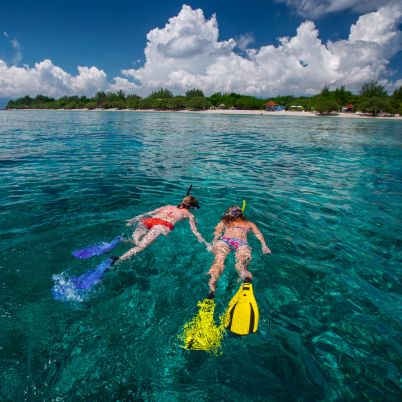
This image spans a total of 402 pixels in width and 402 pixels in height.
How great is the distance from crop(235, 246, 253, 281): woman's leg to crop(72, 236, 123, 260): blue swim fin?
106 inches

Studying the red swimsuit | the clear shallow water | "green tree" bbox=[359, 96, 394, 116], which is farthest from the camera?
"green tree" bbox=[359, 96, 394, 116]

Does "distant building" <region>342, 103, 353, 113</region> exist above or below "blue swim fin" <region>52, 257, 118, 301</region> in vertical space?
below

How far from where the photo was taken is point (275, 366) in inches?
134

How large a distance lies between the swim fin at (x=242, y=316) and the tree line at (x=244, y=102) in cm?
9596

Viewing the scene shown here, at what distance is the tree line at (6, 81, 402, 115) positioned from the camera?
8451cm

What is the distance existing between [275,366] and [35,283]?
4.08 metres

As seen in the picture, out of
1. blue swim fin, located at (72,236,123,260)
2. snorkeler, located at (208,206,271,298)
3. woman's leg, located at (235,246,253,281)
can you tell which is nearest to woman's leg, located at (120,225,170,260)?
blue swim fin, located at (72,236,123,260)

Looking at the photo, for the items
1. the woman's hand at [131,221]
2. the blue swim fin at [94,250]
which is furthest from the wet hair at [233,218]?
the blue swim fin at [94,250]

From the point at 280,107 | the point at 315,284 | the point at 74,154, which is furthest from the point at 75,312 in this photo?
Result: the point at 280,107

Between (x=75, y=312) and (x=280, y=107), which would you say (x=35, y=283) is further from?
(x=280, y=107)

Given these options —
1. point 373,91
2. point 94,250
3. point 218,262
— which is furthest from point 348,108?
point 94,250

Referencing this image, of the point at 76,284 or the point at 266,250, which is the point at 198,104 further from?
the point at 76,284

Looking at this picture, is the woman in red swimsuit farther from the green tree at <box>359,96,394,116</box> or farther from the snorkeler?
the green tree at <box>359,96,394,116</box>

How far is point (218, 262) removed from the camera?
5.29 meters
